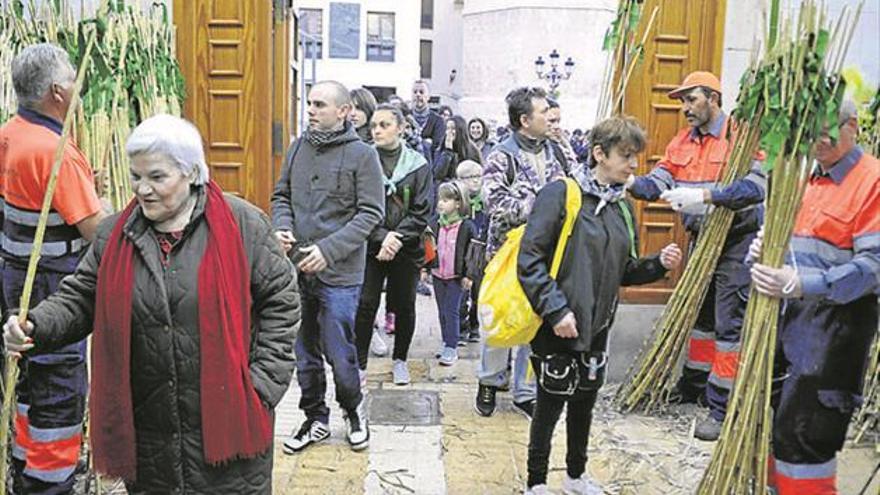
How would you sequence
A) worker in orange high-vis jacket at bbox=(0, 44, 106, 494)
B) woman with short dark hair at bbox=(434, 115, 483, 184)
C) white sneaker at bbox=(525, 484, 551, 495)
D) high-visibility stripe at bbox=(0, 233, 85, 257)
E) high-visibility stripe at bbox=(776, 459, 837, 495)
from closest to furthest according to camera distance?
high-visibility stripe at bbox=(776, 459, 837, 495) < worker in orange high-vis jacket at bbox=(0, 44, 106, 494) < high-visibility stripe at bbox=(0, 233, 85, 257) < white sneaker at bbox=(525, 484, 551, 495) < woman with short dark hair at bbox=(434, 115, 483, 184)

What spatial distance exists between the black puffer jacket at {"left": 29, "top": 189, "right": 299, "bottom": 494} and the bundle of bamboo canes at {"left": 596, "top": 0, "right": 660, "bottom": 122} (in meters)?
2.72

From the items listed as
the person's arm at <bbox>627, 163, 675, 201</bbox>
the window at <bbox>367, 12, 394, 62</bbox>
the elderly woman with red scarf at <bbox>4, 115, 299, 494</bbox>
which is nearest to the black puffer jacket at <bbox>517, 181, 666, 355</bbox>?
the person's arm at <bbox>627, 163, 675, 201</bbox>

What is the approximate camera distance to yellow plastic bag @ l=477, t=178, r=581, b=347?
3500mm

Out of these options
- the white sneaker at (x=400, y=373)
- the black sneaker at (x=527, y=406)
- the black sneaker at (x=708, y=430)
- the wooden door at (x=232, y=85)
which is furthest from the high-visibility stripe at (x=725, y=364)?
the wooden door at (x=232, y=85)

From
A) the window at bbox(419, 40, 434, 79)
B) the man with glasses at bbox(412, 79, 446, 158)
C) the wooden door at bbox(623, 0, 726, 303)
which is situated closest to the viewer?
the wooden door at bbox(623, 0, 726, 303)

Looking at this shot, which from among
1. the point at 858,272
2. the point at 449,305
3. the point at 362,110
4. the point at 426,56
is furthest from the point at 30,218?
the point at 426,56

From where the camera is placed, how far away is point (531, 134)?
15.4 ft

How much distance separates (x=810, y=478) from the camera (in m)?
3.06

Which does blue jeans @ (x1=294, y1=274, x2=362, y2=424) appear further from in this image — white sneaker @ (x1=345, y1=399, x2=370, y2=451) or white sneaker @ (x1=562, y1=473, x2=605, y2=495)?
white sneaker @ (x1=562, y1=473, x2=605, y2=495)

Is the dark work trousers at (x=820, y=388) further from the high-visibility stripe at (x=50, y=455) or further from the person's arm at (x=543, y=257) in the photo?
the high-visibility stripe at (x=50, y=455)

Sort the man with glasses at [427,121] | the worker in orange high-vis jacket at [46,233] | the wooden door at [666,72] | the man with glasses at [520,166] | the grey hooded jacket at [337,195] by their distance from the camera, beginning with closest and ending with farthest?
the worker in orange high-vis jacket at [46,233]
the grey hooded jacket at [337,195]
the man with glasses at [520,166]
the wooden door at [666,72]
the man with glasses at [427,121]

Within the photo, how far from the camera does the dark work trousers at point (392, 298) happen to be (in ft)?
17.2

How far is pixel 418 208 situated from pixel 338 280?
113 centimetres

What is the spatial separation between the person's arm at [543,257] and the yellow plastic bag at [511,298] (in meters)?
0.03
